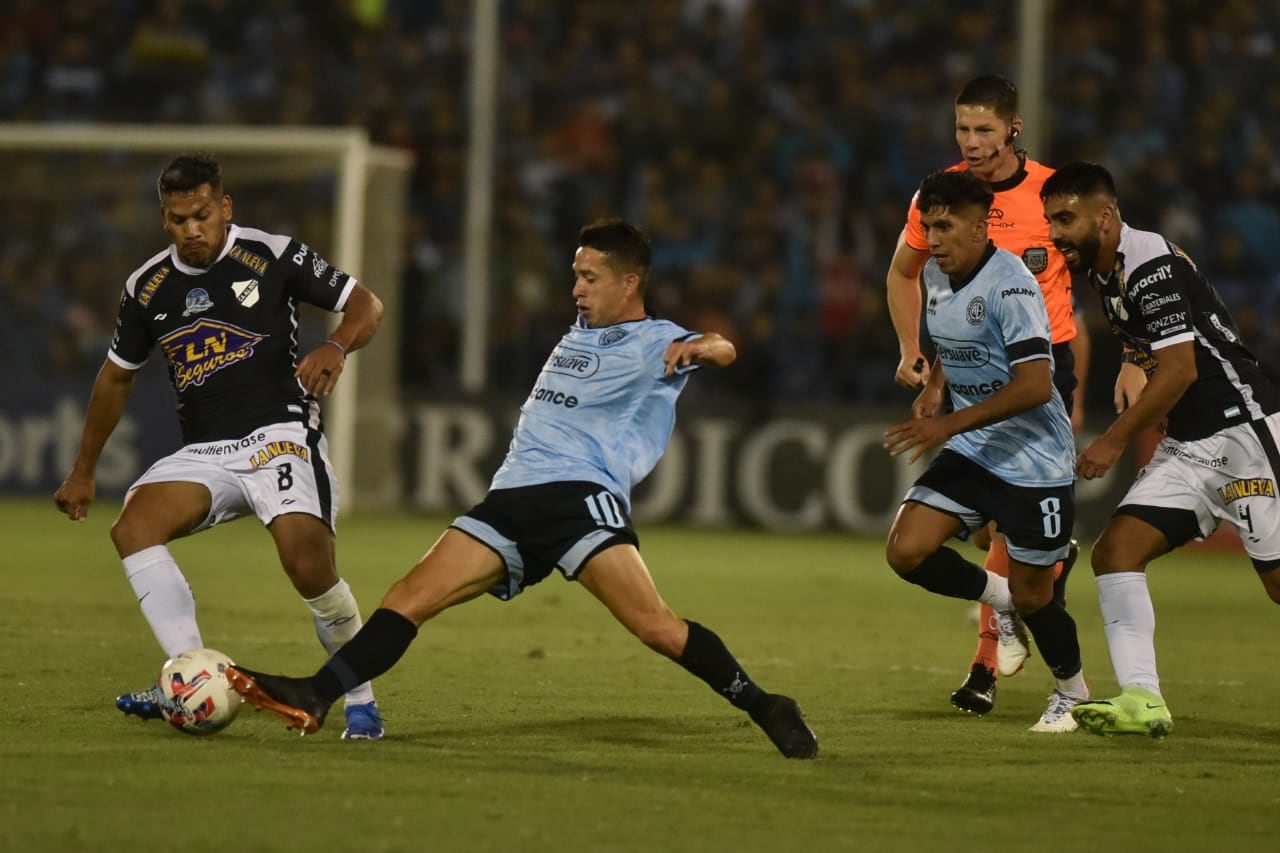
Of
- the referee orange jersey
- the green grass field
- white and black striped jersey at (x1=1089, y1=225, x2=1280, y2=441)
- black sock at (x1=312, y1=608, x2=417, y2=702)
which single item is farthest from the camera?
the referee orange jersey

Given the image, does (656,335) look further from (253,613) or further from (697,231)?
(697,231)

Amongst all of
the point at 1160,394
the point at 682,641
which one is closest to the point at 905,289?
the point at 1160,394

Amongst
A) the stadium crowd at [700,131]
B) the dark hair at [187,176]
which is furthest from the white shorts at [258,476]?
the stadium crowd at [700,131]

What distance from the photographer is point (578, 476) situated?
657cm

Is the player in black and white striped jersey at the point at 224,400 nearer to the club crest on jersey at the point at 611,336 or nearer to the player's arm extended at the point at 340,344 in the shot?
the player's arm extended at the point at 340,344

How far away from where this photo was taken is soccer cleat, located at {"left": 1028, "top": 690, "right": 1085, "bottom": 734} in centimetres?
743

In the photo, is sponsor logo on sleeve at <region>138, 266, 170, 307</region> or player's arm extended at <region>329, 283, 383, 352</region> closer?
player's arm extended at <region>329, 283, 383, 352</region>

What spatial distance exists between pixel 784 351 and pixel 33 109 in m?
9.06

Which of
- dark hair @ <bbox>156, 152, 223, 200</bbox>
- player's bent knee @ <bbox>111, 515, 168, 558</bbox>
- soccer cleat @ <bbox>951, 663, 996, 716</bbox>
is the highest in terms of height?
dark hair @ <bbox>156, 152, 223, 200</bbox>

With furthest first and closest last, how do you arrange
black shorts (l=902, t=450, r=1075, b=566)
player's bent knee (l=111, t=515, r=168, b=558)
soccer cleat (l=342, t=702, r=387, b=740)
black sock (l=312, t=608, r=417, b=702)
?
1. black shorts (l=902, t=450, r=1075, b=566)
2. player's bent knee (l=111, t=515, r=168, b=558)
3. soccer cleat (l=342, t=702, r=387, b=740)
4. black sock (l=312, t=608, r=417, b=702)

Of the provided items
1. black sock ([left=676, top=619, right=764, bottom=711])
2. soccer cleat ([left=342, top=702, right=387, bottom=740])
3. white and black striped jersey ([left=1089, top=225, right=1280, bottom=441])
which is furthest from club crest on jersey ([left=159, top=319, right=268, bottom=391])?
white and black striped jersey ([left=1089, top=225, right=1280, bottom=441])

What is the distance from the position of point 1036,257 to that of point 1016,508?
135cm

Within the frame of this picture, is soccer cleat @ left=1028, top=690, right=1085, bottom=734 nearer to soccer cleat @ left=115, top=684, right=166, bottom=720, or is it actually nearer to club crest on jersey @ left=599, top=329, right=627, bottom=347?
club crest on jersey @ left=599, top=329, right=627, bottom=347

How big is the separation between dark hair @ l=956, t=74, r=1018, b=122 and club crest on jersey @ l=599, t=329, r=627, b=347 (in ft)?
6.80
